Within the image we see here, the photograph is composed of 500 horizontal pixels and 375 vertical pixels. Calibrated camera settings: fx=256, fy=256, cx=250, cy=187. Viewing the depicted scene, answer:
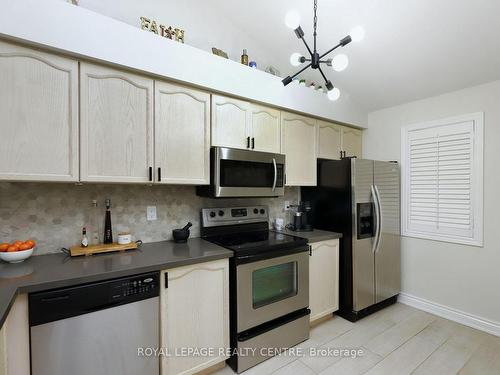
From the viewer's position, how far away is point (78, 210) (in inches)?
73.0

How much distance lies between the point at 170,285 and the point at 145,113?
1.17 metres

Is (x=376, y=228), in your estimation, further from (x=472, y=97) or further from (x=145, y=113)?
(x=145, y=113)

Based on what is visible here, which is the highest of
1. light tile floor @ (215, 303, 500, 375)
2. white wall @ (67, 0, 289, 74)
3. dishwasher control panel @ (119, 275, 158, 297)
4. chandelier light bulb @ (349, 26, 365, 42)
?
white wall @ (67, 0, 289, 74)

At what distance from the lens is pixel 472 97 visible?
2.52 meters

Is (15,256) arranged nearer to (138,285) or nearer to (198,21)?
(138,285)

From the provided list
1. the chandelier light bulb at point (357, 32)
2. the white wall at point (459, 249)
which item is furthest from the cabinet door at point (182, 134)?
the white wall at point (459, 249)

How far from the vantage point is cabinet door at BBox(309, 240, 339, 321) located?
2.45m

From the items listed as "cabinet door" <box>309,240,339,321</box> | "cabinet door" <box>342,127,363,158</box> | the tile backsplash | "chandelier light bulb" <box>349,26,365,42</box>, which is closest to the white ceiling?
"cabinet door" <box>342,127,363,158</box>

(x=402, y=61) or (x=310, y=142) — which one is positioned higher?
(x=402, y=61)

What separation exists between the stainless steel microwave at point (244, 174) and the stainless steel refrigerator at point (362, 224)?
648 millimetres

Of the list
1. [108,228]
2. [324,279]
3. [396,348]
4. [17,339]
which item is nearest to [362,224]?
[324,279]

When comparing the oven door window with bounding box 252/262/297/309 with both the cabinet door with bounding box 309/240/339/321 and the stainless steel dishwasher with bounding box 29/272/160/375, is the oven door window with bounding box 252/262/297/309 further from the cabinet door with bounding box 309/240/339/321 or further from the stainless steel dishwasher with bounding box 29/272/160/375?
the stainless steel dishwasher with bounding box 29/272/160/375

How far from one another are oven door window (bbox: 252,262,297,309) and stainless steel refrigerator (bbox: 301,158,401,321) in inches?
29.1

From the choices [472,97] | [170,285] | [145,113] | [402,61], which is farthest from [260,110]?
[472,97]
